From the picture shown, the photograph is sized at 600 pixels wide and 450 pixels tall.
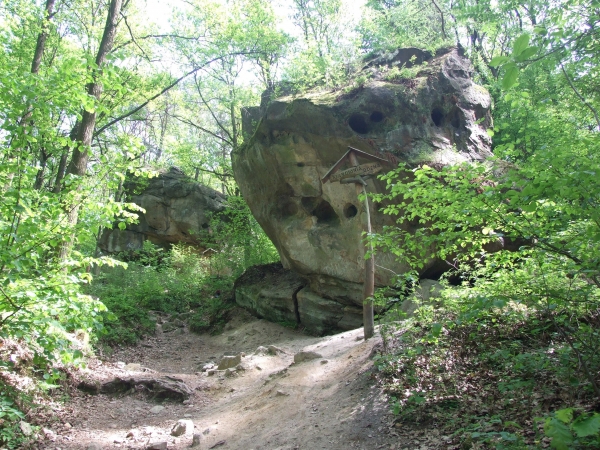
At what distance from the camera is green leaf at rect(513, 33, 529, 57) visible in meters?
1.62

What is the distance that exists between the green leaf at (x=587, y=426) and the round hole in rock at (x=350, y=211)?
31.4 feet

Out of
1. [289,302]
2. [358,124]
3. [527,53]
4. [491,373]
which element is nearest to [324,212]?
[358,124]

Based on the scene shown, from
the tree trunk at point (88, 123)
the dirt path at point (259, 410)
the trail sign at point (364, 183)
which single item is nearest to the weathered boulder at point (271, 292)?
the dirt path at point (259, 410)

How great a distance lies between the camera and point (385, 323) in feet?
18.3

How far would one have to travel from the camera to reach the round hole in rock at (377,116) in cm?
1088

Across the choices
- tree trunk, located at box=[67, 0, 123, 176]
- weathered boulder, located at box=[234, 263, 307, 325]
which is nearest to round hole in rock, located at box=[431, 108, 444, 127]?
weathered boulder, located at box=[234, 263, 307, 325]

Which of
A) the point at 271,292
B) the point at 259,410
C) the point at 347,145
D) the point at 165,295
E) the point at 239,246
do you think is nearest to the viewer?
the point at 259,410

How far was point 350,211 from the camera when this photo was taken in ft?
37.0

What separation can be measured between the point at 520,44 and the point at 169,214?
21034 millimetres

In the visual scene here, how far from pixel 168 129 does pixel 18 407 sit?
24.4 m

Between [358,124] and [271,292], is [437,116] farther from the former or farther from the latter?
[271,292]

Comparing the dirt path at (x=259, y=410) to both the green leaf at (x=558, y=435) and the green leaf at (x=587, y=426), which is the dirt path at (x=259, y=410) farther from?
the green leaf at (x=587, y=426)

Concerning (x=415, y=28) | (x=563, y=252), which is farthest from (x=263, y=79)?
(x=563, y=252)

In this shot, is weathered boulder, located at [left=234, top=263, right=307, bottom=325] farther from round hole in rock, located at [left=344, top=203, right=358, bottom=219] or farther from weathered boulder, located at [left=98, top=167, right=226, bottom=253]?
weathered boulder, located at [left=98, top=167, right=226, bottom=253]
